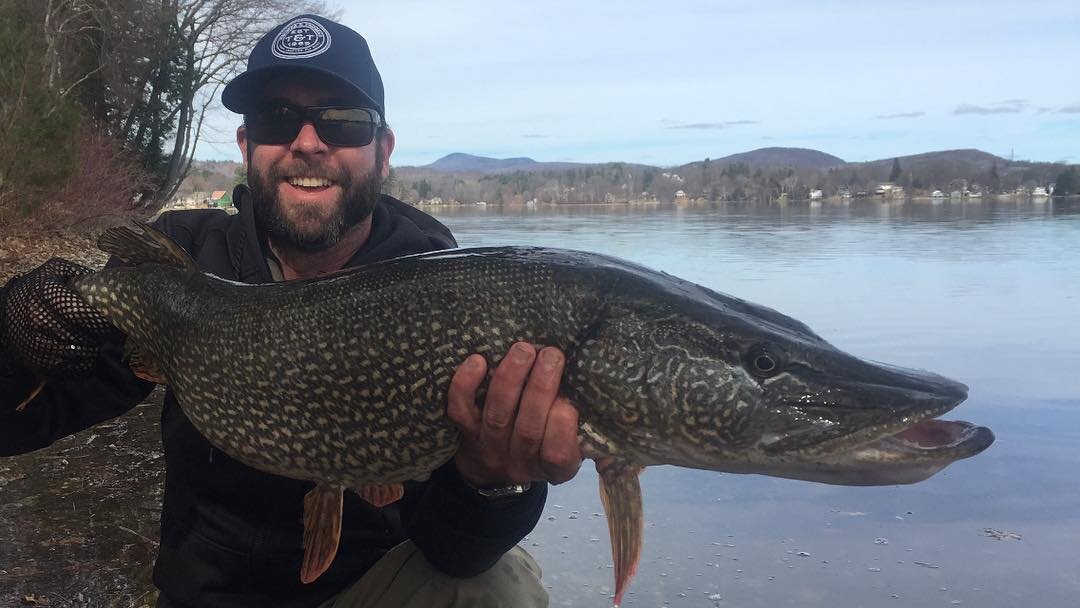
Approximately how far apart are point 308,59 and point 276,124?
303 mm

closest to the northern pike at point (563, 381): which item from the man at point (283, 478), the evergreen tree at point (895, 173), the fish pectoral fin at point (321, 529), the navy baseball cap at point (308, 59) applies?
the fish pectoral fin at point (321, 529)

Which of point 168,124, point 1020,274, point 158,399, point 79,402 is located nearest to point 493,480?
point 79,402

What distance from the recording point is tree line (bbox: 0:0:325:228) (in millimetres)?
16672

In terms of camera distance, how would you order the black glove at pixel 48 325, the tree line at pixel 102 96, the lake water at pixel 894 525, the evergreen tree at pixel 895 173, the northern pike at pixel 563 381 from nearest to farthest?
1. the northern pike at pixel 563 381
2. the black glove at pixel 48 325
3. the lake water at pixel 894 525
4. the tree line at pixel 102 96
5. the evergreen tree at pixel 895 173

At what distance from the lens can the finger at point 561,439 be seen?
2445mm

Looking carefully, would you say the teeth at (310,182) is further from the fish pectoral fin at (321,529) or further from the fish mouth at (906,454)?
the fish mouth at (906,454)

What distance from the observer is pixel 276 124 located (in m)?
3.61

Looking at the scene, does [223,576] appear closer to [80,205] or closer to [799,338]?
[799,338]

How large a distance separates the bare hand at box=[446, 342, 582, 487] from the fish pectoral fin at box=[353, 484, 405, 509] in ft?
0.84

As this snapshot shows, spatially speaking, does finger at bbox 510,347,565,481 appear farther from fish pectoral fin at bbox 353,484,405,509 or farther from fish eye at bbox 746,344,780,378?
fish eye at bbox 746,344,780,378

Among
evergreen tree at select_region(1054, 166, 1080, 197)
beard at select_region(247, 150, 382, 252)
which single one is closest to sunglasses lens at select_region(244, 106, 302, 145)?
beard at select_region(247, 150, 382, 252)

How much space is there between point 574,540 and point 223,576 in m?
2.31

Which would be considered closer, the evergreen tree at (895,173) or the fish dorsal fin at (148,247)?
the fish dorsal fin at (148,247)

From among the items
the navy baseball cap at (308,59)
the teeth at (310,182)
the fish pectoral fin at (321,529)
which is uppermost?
the navy baseball cap at (308,59)
